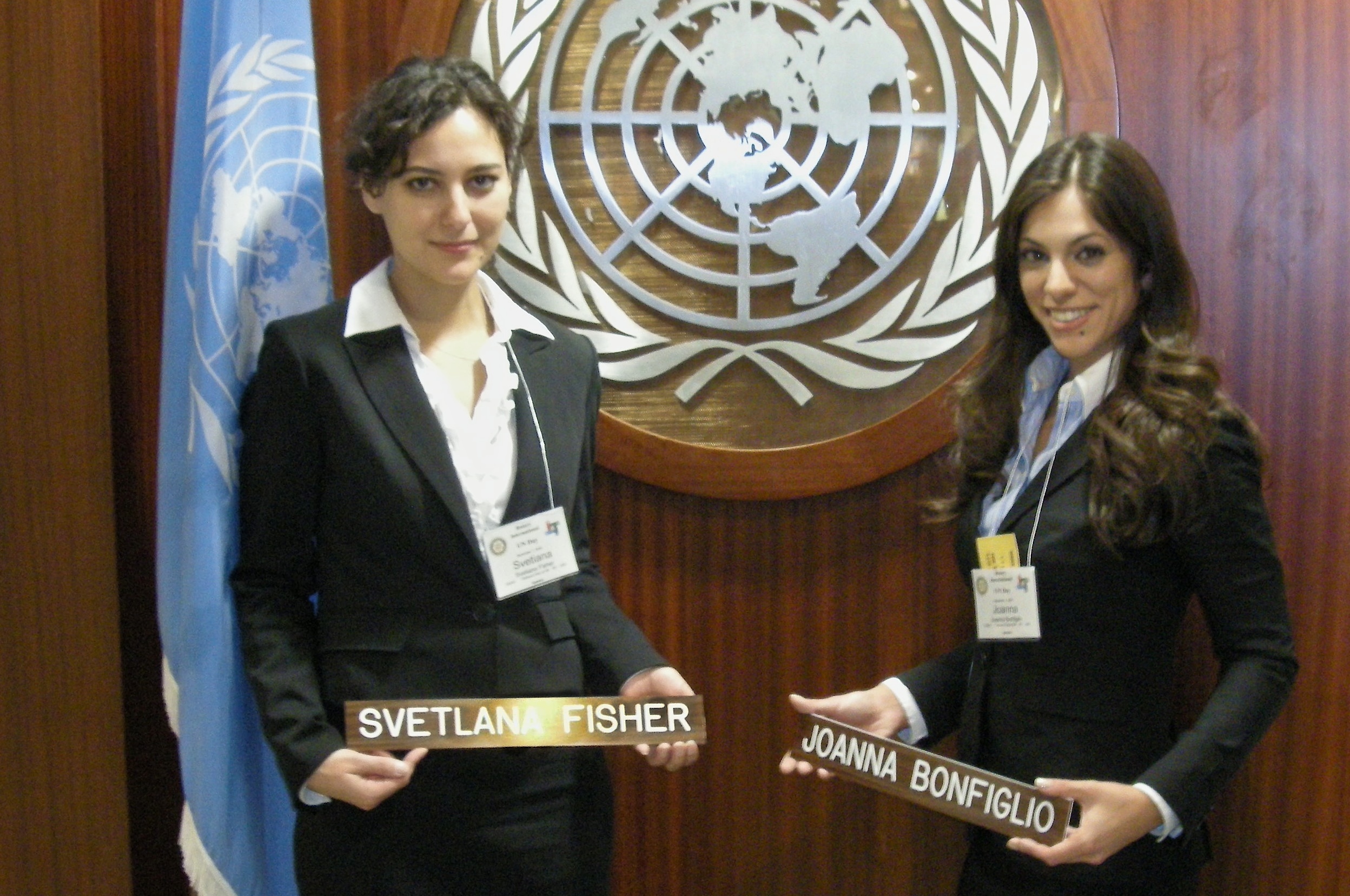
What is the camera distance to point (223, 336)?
1767 mm

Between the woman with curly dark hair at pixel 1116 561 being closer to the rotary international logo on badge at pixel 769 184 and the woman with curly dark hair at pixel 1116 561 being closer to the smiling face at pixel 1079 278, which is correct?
the smiling face at pixel 1079 278

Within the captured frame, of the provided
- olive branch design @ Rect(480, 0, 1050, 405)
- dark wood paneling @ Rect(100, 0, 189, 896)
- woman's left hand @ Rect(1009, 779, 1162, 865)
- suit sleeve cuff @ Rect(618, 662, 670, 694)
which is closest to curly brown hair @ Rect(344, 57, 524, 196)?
olive branch design @ Rect(480, 0, 1050, 405)

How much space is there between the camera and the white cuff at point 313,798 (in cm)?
151

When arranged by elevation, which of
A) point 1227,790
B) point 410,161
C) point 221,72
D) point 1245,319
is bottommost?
point 1227,790

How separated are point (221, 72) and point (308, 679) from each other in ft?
3.12

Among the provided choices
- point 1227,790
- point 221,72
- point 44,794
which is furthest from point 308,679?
point 1227,790

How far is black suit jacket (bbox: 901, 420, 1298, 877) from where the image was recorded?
1.53 m

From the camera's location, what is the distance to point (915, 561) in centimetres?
220

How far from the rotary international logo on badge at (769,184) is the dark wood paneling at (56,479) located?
26.1 inches

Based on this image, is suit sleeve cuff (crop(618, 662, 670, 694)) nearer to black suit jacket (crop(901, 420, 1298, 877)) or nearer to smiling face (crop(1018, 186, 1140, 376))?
black suit jacket (crop(901, 420, 1298, 877))

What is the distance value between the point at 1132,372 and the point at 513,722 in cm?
97

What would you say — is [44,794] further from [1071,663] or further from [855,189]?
[855,189]

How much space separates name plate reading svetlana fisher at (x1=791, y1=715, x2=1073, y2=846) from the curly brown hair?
939 millimetres

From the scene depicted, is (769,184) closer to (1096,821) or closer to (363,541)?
(363,541)
